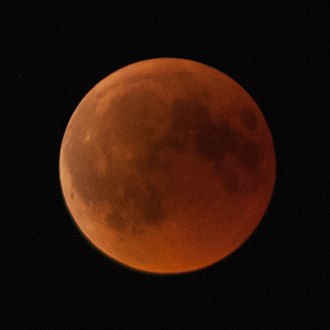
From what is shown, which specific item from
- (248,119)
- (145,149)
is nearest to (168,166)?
(145,149)

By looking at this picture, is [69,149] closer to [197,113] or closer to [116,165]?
[116,165]

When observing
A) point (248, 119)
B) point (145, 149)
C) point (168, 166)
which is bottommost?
point (168, 166)

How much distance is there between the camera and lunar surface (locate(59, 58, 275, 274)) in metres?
6.51

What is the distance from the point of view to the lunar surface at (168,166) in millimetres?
6512

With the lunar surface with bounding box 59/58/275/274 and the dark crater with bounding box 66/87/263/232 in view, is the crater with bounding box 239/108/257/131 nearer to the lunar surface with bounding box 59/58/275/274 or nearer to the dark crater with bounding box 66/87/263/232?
the lunar surface with bounding box 59/58/275/274

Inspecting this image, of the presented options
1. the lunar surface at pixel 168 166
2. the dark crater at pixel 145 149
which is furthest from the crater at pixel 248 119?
the dark crater at pixel 145 149

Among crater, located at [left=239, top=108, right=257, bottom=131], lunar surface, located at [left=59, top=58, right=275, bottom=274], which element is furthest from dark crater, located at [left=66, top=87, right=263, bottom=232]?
crater, located at [left=239, top=108, right=257, bottom=131]

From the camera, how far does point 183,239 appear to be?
682 centimetres

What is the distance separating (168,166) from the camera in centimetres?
646

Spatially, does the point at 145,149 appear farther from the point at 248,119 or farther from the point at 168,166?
the point at 248,119

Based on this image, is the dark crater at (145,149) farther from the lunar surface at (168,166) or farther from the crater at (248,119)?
the crater at (248,119)

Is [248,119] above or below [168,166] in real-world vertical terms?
above

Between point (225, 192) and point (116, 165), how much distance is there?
156cm

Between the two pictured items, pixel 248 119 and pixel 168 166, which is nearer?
pixel 168 166
